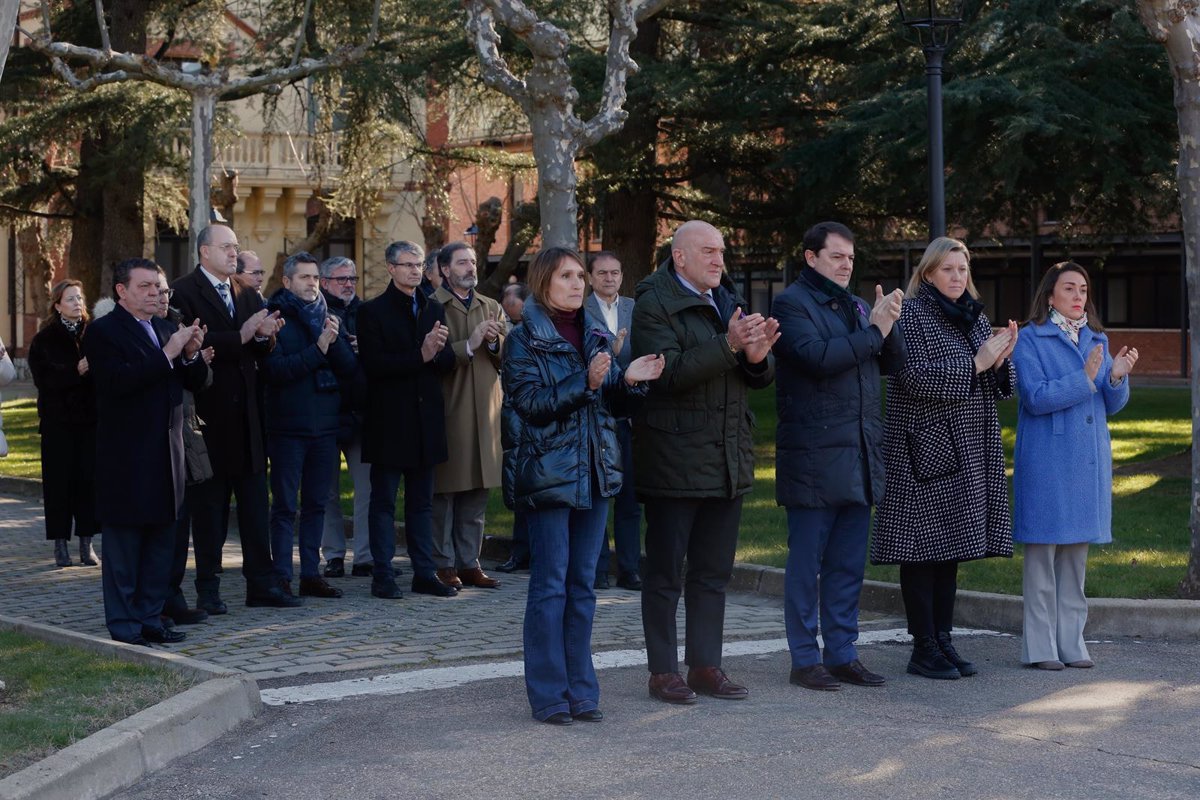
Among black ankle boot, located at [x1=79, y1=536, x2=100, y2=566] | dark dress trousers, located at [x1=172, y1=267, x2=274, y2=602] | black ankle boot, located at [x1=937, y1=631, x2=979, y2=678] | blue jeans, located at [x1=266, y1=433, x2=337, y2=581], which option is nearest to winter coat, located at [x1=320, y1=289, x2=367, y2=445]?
blue jeans, located at [x1=266, y1=433, x2=337, y2=581]

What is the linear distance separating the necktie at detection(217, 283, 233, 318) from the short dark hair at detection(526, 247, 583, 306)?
9.85ft

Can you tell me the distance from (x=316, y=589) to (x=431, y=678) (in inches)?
102

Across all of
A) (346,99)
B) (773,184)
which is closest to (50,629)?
(773,184)

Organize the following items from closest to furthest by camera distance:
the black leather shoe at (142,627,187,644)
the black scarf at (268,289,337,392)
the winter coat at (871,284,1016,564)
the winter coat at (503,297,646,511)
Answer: the winter coat at (503,297,646,511) < the winter coat at (871,284,1016,564) < the black leather shoe at (142,627,187,644) < the black scarf at (268,289,337,392)

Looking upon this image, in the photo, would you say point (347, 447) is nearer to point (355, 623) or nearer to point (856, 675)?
point (355, 623)

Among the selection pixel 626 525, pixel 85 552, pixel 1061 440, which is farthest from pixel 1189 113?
pixel 85 552

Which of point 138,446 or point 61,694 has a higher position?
point 138,446

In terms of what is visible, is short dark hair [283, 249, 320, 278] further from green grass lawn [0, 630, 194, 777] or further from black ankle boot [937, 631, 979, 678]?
black ankle boot [937, 631, 979, 678]

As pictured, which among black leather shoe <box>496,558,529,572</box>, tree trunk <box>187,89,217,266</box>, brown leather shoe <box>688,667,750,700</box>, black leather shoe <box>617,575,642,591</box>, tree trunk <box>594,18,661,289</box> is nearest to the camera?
brown leather shoe <box>688,667,750,700</box>

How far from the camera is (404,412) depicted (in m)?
10.2

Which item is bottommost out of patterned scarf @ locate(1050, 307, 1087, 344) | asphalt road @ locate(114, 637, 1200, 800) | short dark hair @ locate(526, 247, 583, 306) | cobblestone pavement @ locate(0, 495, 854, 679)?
asphalt road @ locate(114, 637, 1200, 800)

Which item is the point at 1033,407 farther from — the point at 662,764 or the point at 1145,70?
the point at 1145,70

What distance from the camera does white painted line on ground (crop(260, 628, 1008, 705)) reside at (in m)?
7.45

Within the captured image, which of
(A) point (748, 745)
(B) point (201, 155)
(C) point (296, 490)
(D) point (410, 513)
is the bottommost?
(A) point (748, 745)
